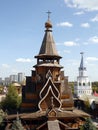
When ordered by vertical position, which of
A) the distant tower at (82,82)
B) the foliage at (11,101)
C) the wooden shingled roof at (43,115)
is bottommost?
the wooden shingled roof at (43,115)

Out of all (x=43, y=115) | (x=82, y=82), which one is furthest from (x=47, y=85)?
(x=82, y=82)

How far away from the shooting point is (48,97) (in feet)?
79.0

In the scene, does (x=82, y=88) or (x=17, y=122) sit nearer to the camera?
(x=17, y=122)

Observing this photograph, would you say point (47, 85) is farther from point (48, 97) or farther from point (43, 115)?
point (43, 115)

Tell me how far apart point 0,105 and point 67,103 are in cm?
1865

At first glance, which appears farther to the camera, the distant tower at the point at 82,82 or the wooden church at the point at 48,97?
the distant tower at the point at 82,82

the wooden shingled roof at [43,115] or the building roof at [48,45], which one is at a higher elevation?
the building roof at [48,45]

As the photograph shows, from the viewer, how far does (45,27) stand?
27016 millimetres

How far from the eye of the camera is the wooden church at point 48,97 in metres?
22.7

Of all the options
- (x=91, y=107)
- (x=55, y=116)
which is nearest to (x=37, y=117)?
(x=55, y=116)

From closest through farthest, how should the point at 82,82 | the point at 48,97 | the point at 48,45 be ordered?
the point at 48,97 → the point at 48,45 → the point at 82,82

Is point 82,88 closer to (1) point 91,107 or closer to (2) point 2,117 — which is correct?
(1) point 91,107

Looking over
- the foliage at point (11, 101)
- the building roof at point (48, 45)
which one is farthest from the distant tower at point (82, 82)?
the building roof at point (48, 45)

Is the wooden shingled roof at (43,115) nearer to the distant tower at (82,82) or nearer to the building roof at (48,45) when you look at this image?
the building roof at (48,45)
